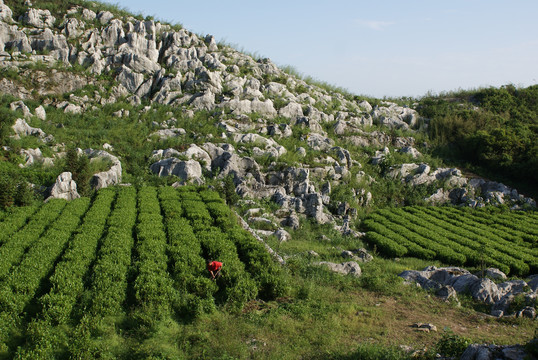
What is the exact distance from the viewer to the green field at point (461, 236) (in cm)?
2230

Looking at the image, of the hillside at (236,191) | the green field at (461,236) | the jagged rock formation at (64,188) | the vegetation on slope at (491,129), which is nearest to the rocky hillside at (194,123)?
the jagged rock formation at (64,188)

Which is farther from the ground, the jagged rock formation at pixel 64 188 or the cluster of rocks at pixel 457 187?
the cluster of rocks at pixel 457 187

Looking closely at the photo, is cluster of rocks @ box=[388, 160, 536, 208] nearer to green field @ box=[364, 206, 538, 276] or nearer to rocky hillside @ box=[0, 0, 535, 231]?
rocky hillside @ box=[0, 0, 535, 231]

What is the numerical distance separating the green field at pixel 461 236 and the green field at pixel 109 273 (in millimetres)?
11155

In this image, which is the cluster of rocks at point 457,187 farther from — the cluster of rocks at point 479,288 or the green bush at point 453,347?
the green bush at point 453,347

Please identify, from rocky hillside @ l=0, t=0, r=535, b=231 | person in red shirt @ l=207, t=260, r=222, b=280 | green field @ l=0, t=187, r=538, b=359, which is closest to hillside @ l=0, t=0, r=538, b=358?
green field @ l=0, t=187, r=538, b=359

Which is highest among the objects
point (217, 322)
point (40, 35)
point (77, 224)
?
point (40, 35)

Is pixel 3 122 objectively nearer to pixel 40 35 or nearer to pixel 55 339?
pixel 40 35

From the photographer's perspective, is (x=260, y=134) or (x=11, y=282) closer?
(x=11, y=282)

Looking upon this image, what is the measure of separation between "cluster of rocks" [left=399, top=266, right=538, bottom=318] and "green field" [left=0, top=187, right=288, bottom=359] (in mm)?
7083

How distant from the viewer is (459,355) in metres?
10.2

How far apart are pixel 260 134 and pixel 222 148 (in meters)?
5.32

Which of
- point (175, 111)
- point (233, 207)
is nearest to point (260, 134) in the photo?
point (175, 111)

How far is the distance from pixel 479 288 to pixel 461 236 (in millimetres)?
10327
